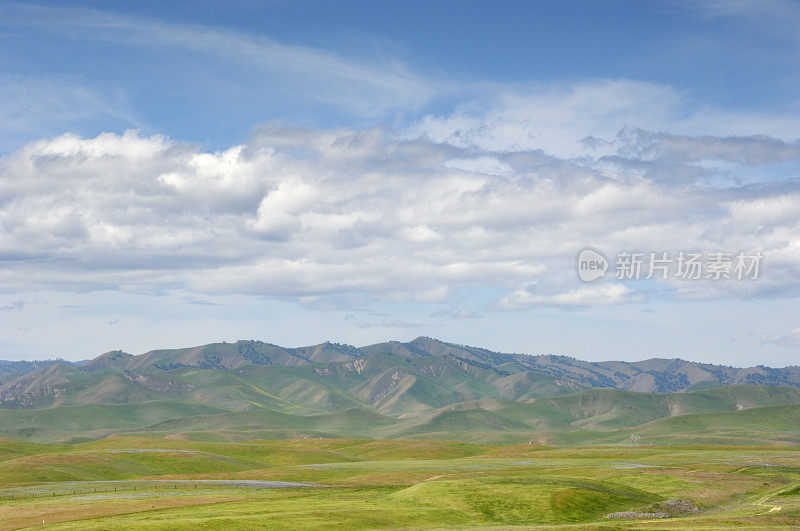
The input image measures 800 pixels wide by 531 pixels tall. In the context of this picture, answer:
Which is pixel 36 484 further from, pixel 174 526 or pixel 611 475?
pixel 611 475

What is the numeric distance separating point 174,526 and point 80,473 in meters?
105

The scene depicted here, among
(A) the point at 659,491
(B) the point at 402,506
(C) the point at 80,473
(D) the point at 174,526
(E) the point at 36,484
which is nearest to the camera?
(D) the point at 174,526

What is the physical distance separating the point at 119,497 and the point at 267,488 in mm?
27865

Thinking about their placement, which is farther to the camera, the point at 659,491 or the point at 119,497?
the point at 659,491

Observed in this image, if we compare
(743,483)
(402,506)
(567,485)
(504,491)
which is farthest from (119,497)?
(743,483)

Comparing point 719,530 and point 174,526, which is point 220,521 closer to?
point 174,526

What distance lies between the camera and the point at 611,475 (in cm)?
15612

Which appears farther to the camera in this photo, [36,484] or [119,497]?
[36,484]

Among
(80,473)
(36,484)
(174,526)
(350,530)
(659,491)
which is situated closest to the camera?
(174,526)

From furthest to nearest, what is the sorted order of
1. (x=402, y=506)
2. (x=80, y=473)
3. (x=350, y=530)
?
1. (x=80, y=473)
2. (x=402, y=506)
3. (x=350, y=530)

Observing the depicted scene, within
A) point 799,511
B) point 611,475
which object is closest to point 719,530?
point 799,511

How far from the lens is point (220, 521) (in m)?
84.3

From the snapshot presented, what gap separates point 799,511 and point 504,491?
4243 centimetres

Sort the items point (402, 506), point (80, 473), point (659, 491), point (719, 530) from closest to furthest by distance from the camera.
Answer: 1. point (719, 530)
2. point (402, 506)
3. point (659, 491)
4. point (80, 473)
